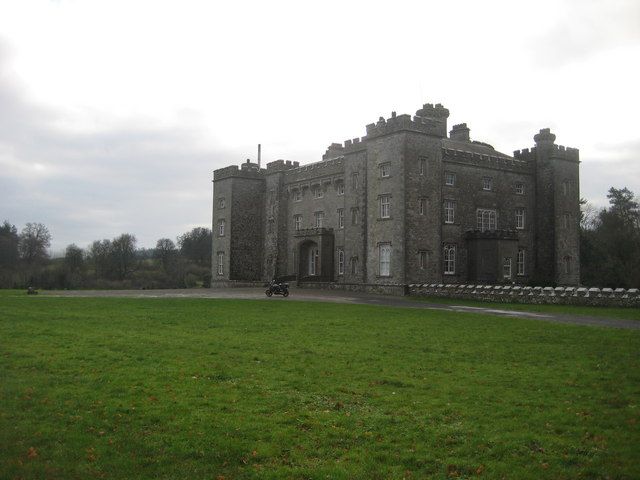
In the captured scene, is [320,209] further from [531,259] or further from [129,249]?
[129,249]

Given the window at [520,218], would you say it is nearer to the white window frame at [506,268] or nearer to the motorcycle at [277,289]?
the white window frame at [506,268]

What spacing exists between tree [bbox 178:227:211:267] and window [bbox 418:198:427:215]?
6570 cm

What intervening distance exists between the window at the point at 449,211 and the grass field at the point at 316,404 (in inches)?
1078

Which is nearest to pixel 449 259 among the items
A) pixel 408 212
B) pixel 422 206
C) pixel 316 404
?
pixel 422 206

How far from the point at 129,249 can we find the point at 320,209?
1912 inches

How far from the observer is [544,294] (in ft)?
103

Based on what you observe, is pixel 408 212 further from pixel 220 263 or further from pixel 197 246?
pixel 197 246

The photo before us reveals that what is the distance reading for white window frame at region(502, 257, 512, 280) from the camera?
44.4 m

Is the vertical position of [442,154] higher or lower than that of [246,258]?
higher

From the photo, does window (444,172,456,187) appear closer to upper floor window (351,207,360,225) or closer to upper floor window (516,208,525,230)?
upper floor window (351,207,360,225)

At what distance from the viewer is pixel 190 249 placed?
4279 inches

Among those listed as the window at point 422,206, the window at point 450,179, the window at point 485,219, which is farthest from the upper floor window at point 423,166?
the window at point 485,219

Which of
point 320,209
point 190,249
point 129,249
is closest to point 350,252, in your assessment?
point 320,209

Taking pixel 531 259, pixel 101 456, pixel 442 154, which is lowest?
pixel 101 456
